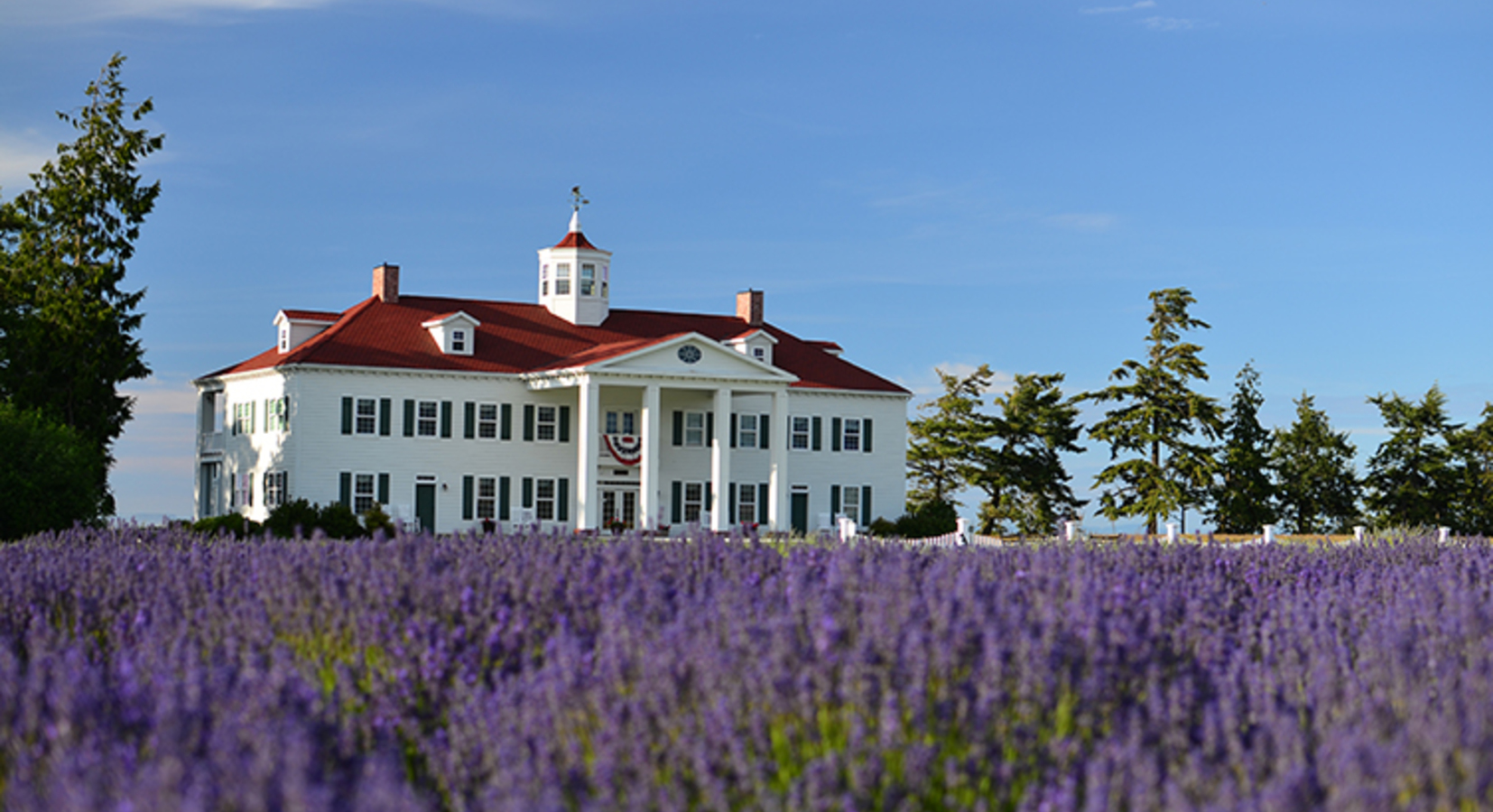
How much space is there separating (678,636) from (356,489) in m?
40.1

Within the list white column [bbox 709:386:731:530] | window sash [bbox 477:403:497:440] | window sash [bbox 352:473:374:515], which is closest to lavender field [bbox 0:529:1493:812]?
window sash [bbox 352:473:374:515]

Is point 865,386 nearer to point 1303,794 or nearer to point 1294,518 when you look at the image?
point 1294,518

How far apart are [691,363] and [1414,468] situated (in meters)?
25.5

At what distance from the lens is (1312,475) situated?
5309cm

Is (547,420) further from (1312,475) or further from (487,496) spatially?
(1312,475)

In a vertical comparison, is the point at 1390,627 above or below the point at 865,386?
below

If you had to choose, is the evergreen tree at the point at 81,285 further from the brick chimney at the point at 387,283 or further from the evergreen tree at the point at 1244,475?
the evergreen tree at the point at 1244,475

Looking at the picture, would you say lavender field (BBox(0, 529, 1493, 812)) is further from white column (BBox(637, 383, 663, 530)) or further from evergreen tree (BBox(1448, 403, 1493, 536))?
evergreen tree (BBox(1448, 403, 1493, 536))

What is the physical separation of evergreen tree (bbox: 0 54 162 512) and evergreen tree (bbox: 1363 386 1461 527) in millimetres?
39675

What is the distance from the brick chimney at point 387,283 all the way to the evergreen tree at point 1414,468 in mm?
32782

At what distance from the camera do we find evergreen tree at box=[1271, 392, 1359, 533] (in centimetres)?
5316

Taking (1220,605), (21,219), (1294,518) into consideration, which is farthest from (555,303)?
(1220,605)

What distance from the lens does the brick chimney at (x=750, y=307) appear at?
179 feet

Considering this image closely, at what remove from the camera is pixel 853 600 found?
A: 6121 mm
